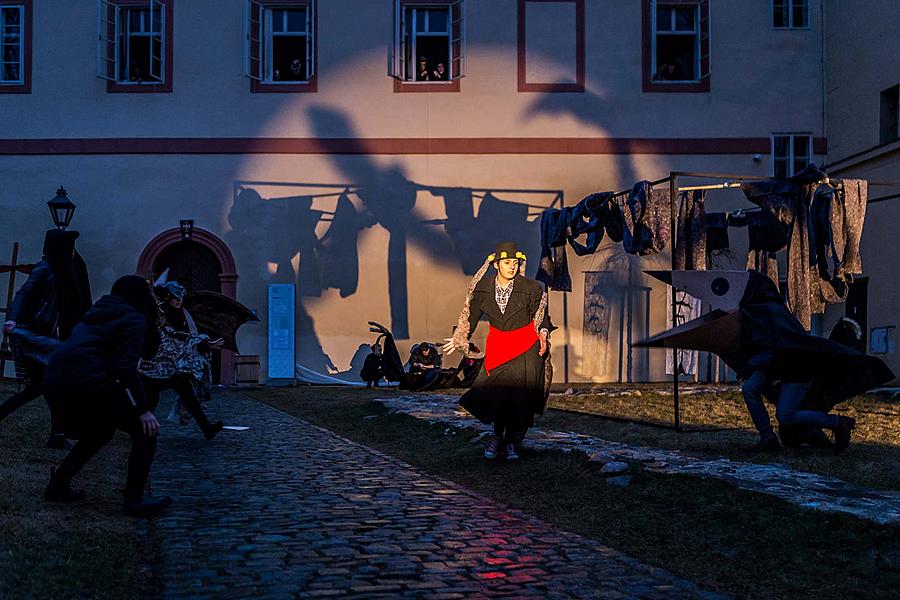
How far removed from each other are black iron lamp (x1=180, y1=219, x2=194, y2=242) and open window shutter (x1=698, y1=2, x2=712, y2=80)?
1078cm

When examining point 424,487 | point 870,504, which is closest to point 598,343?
point 424,487

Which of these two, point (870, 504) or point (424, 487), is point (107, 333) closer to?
point (424, 487)

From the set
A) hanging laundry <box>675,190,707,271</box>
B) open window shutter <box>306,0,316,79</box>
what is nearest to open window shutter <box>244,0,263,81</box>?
open window shutter <box>306,0,316,79</box>

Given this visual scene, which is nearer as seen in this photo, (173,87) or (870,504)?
(870,504)

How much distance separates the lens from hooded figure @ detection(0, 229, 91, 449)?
916cm

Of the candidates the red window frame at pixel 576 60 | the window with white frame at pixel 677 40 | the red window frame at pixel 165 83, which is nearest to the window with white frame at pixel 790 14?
the window with white frame at pixel 677 40

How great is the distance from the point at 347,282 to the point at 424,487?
49.6 ft

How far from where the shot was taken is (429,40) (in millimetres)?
23594

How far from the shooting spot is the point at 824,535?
5.82m

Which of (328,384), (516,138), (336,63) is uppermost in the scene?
(336,63)

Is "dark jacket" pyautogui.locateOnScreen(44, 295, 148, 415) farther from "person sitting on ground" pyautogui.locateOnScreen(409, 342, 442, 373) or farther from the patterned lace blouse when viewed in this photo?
"person sitting on ground" pyautogui.locateOnScreen(409, 342, 442, 373)

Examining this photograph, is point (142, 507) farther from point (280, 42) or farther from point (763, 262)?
point (280, 42)

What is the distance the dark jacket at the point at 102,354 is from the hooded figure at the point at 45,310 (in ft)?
9.71

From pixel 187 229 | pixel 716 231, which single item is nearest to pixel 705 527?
pixel 716 231
